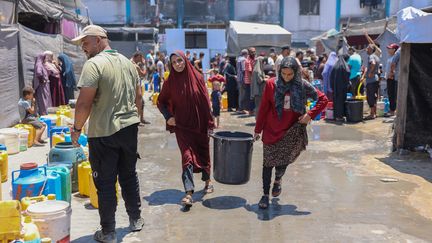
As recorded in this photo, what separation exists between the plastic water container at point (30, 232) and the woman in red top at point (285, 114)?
263 centimetres

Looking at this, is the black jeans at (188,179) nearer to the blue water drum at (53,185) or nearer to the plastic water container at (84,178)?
the plastic water container at (84,178)

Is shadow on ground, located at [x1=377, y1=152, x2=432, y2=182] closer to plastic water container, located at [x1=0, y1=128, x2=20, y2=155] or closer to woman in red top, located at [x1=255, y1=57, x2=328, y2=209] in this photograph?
woman in red top, located at [x1=255, y1=57, x2=328, y2=209]

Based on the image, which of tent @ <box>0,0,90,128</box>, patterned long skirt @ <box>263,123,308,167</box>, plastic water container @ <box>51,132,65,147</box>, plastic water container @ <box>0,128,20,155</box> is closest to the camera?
patterned long skirt @ <box>263,123,308,167</box>

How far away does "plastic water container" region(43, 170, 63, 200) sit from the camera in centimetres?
482

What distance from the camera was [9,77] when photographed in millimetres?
10469

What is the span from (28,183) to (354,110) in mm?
9186

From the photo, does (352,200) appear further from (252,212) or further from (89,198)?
(89,198)

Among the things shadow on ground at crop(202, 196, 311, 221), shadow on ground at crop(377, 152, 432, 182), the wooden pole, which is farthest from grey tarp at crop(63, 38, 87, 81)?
shadow on ground at crop(202, 196, 311, 221)

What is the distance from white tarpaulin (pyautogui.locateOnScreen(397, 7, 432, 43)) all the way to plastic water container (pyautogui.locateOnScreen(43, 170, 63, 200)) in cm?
568

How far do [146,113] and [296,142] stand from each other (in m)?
9.42

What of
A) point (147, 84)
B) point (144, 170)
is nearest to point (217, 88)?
point (144, 170)

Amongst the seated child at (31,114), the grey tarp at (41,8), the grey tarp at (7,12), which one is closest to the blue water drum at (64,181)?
the seated child at (31,114)

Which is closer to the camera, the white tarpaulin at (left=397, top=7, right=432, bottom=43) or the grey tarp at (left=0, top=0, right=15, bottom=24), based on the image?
the white tarpaulin at (left=397, top=7, right=432, bottom=43)

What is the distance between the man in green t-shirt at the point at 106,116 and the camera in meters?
4.07
